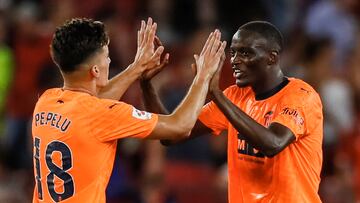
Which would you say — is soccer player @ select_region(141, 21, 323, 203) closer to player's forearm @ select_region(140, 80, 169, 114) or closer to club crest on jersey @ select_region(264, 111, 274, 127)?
club crest on jersey @ select_region(264, 111, 274, 127)

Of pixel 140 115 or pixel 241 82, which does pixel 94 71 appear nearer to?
pixel 140 115

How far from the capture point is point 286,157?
6.68 m

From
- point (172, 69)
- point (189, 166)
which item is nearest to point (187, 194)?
point (189, 166)

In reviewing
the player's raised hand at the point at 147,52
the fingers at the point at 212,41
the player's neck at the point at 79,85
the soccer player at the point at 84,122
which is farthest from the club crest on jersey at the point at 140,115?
the player's raised hand at the point at 147,52

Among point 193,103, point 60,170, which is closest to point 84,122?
point 60,170

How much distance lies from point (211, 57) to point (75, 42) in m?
0.86

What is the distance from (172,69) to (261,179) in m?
4.89

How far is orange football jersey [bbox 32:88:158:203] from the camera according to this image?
20.7ft

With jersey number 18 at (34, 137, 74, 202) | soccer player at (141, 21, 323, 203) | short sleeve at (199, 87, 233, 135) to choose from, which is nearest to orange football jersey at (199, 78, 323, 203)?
soccer player at (141, 21, 323, 203)

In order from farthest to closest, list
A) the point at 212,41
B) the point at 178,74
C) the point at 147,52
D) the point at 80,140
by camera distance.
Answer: the point at 178,74 < the point at 147,52 < the point at 212,41 < the point at 80,140

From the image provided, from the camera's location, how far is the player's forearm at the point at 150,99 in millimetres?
7184

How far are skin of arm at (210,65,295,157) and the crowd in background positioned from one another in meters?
3.68

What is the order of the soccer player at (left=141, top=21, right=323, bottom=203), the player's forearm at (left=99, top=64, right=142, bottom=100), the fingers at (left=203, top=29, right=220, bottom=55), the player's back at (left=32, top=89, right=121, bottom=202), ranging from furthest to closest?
the player's forearm at (left=99, top=64, right=142, bottom=100)
the soccer player at (left=141, top=21, right=323, bottom=203)
the fingers at (left=203, top=29, right=220, bottom=55)
the player's back at (left=32, top=89, right=121, bottom=202)

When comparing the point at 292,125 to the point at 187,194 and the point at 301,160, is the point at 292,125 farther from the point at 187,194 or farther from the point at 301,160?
the point at 187,194
